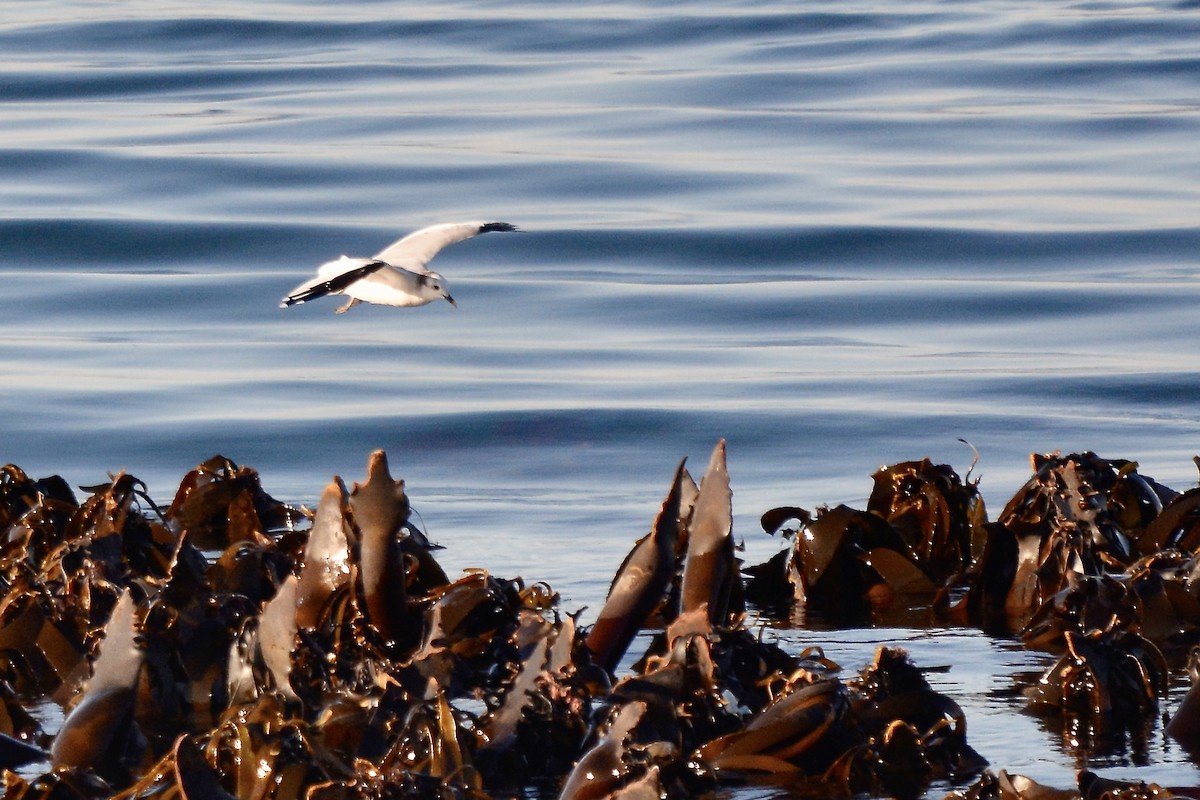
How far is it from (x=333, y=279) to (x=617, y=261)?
23.7 feet

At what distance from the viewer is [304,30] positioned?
29375 millimetres

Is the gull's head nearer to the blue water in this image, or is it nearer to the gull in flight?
the gull in flight

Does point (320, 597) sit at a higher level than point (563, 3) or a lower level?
lower

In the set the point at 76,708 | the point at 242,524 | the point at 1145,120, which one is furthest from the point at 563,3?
the point at 76,708

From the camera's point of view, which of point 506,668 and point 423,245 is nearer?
point 506,668

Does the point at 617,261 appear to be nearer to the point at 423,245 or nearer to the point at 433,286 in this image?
the point at 423,245

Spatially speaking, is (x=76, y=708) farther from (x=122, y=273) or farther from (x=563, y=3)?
(x=563, y=3)

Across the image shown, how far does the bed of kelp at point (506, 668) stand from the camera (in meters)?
3.38

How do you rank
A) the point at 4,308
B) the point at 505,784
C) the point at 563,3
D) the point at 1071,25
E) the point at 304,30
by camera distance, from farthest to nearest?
the point at 563,3
the point at 304,30
the point at 1071,25
the point at 4,308
the point at 505,784

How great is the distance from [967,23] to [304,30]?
368 inches

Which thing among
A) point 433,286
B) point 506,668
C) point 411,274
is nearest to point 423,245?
point 433,286

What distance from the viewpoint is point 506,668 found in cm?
398

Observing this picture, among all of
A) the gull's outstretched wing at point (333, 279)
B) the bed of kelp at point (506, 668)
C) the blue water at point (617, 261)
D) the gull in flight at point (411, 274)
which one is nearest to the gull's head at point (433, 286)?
the gull in flight at point (411, 274)

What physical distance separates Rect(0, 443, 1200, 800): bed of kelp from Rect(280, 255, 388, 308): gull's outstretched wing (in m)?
2.17
